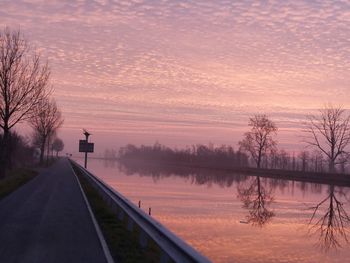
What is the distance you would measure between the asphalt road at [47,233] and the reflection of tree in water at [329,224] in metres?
6.42

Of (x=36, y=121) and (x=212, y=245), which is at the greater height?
(x=36, y=121)

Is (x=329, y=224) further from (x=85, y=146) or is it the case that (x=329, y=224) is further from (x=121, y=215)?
(x=85, y=146)

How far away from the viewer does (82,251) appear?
10742 millimetres

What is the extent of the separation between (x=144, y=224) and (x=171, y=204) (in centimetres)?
1225

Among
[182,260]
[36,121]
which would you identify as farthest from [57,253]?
[36,121]

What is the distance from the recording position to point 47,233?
1321 centimetres

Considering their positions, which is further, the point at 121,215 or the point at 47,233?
the point at 121,215

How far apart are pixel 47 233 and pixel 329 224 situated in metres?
10.4

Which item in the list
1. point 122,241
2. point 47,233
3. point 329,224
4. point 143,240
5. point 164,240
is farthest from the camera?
point 329,224

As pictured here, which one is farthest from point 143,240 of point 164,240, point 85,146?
point 85,146

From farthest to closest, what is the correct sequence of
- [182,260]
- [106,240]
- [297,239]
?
[297,239] < [106,240] < [182,260]

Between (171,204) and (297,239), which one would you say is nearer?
(297,239)

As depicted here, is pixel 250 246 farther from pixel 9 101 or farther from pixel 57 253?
pixel 9 101

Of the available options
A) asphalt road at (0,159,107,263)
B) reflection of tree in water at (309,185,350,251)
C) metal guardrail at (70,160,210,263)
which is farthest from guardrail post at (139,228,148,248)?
reflection of tree in water at (309,185,350,251)
